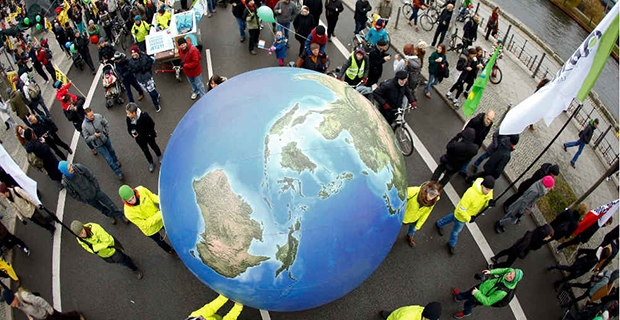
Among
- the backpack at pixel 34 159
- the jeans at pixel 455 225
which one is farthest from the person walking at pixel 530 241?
the backpack at pixel 34 159

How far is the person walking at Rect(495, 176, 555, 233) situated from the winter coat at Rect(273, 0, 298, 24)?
817 centimetres

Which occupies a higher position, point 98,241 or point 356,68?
point 356,68

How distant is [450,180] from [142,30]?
398 inches

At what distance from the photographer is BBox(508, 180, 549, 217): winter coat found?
24.3ft

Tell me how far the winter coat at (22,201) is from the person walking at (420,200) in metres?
6.94

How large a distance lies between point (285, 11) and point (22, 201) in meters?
8.36

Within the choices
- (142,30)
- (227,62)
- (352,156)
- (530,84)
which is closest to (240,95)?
(352,156)

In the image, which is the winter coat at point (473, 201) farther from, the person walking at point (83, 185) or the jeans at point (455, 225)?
the person walking at point (83, 185)

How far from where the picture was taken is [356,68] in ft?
30.6

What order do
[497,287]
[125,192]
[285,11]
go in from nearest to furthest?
1. [497,287]
2. [125,192]
3. [285,11]

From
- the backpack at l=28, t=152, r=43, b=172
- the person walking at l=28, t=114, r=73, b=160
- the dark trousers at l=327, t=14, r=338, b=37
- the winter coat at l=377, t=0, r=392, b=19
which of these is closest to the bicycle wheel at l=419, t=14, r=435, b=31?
the winter coat at l=377, t=0, r=392, b=19

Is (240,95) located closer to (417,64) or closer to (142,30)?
(417,64)

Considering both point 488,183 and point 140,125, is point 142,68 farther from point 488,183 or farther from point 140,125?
point 488,183

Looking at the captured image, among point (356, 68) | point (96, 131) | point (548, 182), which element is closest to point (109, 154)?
point (96, 131)
